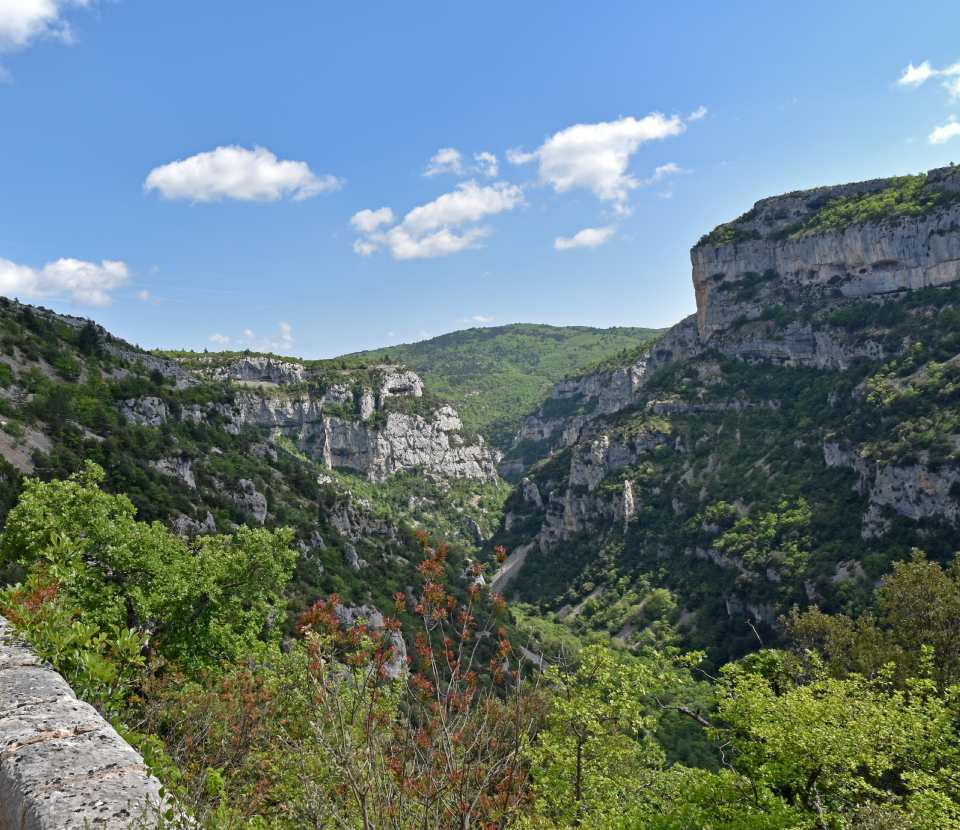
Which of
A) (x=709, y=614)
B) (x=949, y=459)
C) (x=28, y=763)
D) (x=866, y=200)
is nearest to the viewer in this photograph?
(x=28, y=763)

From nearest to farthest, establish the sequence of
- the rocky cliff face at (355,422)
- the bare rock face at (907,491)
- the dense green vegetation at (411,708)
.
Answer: the dense green vegetation at (411,708), the bare rock face at (907,491), the rocky cliff face at (355,422)

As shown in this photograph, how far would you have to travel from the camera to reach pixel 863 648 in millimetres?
19766

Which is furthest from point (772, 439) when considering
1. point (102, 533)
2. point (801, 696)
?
point (102, 533)

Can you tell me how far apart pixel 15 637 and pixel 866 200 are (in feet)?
395

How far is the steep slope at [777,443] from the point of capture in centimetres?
5647

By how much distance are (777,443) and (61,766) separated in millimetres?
86350

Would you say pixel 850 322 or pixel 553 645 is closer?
pixel 553 645

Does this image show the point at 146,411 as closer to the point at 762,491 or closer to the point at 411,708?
the point at 411,708

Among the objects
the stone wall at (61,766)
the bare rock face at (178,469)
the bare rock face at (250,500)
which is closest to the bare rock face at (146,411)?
the bare rock face at (178,469)

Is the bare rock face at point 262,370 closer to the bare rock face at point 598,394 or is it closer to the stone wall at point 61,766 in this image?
the bare rock face at point 598,394

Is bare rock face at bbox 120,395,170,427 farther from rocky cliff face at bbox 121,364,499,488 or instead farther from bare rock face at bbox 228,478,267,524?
rocky cliff face at bbox 121,364,499,488

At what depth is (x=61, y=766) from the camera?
4.03 m

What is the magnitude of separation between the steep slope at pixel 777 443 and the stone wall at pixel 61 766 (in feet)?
188

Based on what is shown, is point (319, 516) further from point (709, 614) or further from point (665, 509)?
point (665, 509)
